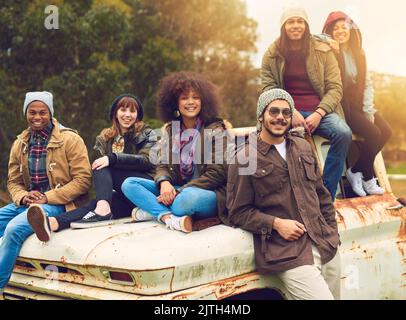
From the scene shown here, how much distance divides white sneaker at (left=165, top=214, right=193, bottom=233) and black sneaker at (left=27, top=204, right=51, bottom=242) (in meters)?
0.78

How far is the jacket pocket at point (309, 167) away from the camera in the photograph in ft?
12.8

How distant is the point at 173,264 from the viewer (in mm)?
3389

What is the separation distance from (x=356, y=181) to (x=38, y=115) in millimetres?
2522

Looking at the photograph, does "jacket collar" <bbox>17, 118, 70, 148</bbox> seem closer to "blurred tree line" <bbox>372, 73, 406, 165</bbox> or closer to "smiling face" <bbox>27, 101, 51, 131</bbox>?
"smiling face" <bbox>27, 101, 51, 131</bbox>

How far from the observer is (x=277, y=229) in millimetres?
3713

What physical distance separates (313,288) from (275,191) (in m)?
0.61

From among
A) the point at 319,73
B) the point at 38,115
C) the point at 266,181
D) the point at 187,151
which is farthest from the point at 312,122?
the point at 38,115

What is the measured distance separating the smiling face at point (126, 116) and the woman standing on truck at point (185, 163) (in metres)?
0.29

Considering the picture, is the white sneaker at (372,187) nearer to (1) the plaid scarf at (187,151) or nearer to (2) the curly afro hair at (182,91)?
(2) the curly afro hair at (182,91)

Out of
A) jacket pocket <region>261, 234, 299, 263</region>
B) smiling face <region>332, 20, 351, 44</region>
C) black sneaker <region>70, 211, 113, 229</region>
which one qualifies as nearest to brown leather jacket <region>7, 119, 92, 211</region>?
black sneaker <region>70, 211, 113, 229</region>

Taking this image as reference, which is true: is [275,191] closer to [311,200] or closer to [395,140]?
[311,200]

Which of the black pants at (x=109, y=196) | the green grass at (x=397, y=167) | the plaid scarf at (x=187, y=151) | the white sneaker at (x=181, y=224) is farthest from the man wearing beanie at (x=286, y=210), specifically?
the green grass at (x=397, y=167)

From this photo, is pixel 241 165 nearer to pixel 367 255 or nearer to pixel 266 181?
pixel 266 181

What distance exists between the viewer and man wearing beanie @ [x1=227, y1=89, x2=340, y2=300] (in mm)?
3686
